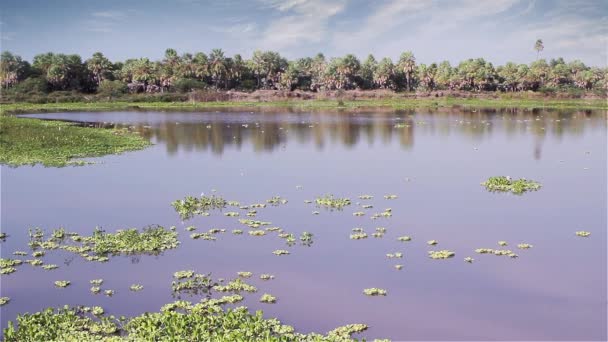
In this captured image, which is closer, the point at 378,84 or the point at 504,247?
the point at 504,247

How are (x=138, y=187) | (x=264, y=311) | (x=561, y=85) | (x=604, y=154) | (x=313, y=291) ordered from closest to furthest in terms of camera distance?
1. (x=264, y=311)
2. (x=313, y=291)
3. (x=138, y=187)
4. (x=604, y=154)
5. (x=561, y=85)

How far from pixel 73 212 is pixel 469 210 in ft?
50.0

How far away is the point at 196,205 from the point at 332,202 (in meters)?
5.48

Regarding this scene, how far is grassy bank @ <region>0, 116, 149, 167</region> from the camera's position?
31484 mm

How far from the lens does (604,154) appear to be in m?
35.0

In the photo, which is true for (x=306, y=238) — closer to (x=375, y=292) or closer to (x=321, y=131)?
(x=375, y=292)

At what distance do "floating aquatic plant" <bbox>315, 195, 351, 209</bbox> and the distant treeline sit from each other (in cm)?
11470

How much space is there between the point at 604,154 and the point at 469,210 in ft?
65.5

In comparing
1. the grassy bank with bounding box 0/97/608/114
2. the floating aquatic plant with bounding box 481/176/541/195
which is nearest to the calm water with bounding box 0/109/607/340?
the floating aquatic plant with bounding box 481/176/541/195

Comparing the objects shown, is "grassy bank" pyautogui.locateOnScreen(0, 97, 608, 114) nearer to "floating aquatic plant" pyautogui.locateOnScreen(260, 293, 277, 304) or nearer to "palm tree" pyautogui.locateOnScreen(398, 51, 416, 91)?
"palm tree" pyautogui.locateOnScreen(398, 51, 416, 91)

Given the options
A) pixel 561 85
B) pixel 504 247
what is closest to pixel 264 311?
pixel 504 247

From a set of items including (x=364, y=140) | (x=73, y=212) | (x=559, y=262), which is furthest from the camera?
(x=364, y=140)

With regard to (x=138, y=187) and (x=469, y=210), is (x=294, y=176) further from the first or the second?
(x=469, y=210)

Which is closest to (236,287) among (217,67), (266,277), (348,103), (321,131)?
(266,277)
